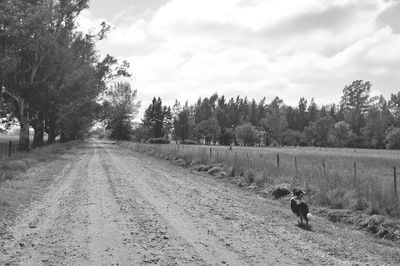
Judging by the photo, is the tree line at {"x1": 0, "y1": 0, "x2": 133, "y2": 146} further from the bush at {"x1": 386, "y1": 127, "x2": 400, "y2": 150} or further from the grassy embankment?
the bush at {"x1": 386, "y1": 127, "x2": 400, "y2": 150}

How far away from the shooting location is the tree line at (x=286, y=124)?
352 feet

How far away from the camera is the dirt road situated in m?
7.11

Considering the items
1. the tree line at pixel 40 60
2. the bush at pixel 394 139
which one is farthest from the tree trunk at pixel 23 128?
the bush at pixel 394 139

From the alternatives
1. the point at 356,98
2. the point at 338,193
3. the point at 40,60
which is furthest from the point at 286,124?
the point at 338,193

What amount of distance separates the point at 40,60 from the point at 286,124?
105786 millimetres

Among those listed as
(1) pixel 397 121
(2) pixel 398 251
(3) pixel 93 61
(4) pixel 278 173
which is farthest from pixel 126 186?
(1) pixel 397 121

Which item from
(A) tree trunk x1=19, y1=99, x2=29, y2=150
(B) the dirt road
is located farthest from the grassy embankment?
(A) tree trunk x1=19, y1=99, x2=29, y2=150

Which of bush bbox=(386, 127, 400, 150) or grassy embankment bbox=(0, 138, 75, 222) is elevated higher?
bush bbox=(386, 127, 400, 150)

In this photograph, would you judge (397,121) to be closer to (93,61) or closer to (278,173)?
(93,61)

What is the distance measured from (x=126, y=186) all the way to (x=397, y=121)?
Answer: 114m

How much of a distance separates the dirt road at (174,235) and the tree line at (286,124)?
90047 millimetres

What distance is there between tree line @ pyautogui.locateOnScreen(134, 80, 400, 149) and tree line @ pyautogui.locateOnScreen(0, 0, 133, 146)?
2261 inches

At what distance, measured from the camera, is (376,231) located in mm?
10172

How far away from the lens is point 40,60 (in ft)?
117
